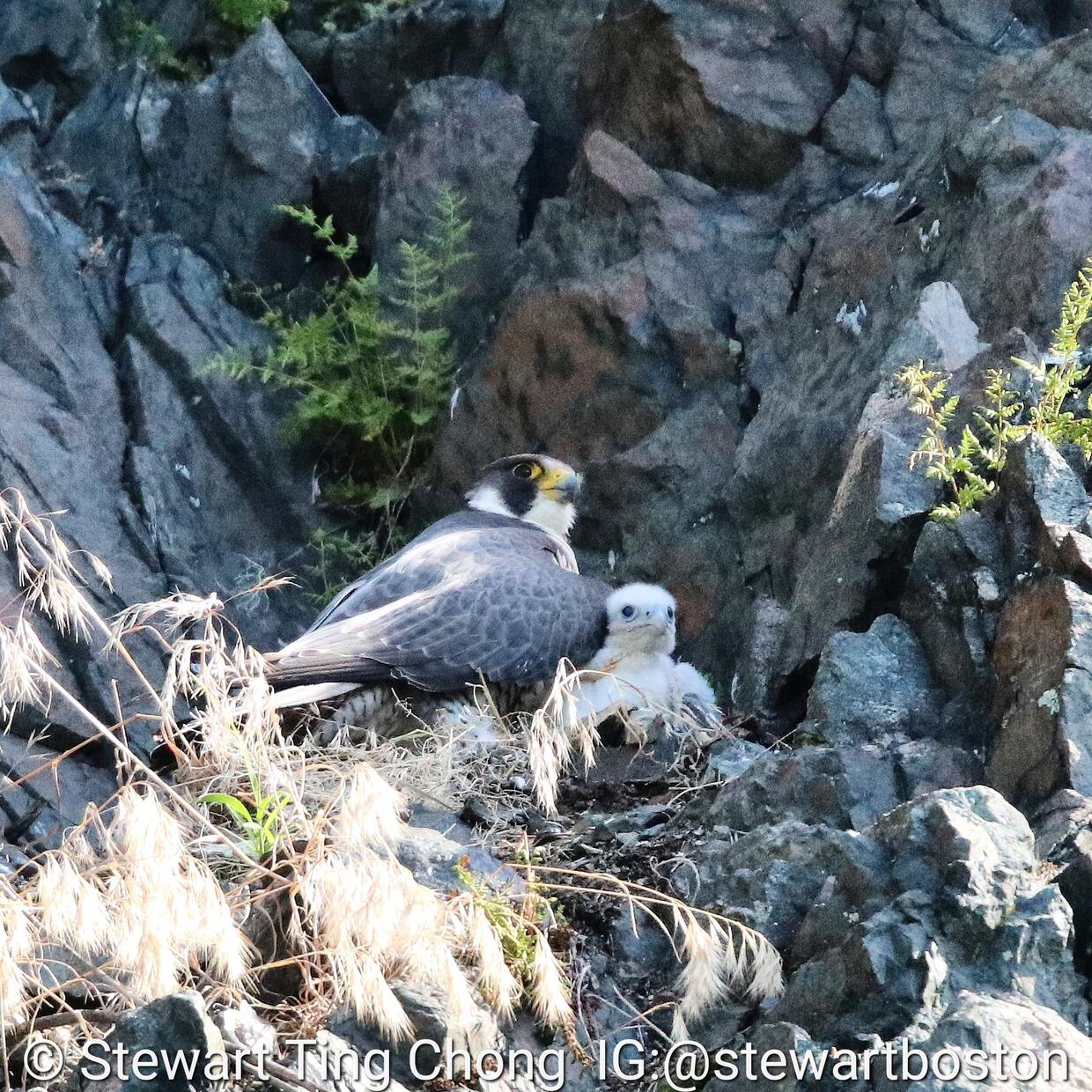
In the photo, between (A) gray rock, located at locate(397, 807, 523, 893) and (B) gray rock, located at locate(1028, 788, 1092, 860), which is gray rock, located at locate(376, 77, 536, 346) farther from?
(B) gray rock, located at locate(1028, 788, 1092, 860)

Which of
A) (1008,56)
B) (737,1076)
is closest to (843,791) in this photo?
(737,1076)

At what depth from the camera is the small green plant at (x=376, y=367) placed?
6.99 m

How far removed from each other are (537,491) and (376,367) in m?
1.24

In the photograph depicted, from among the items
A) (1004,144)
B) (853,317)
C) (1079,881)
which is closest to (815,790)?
(1079,881)

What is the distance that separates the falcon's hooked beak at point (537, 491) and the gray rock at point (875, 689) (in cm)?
187

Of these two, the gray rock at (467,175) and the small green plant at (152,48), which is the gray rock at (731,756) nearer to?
the gray rock at (467,175)

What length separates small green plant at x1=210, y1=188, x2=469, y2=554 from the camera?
6992 mm

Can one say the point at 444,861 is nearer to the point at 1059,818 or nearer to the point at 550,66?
the point at 1059,818

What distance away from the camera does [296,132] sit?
24.9ft

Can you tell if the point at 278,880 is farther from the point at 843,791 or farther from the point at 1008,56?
the point at 1008,56

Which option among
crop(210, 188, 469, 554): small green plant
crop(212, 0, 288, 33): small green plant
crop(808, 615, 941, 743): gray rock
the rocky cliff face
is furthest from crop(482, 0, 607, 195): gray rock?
crop(808, 615, 941, 743): gray rock

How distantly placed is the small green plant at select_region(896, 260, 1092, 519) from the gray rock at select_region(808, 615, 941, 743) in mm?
401

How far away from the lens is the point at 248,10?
780cm

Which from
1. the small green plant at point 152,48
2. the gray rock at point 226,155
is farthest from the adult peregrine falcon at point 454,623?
the small green plant at point 152,48
